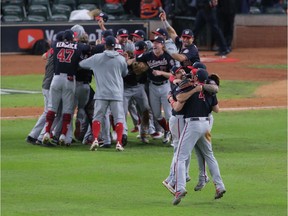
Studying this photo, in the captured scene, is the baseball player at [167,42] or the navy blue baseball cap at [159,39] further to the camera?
the baseball player at [167,42]

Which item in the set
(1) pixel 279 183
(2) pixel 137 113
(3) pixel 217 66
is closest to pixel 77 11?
(3) pixel 217 66

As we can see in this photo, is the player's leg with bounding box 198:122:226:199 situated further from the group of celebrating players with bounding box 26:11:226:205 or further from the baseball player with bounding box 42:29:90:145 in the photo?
the baseball player with bounding box 42:29:90:145

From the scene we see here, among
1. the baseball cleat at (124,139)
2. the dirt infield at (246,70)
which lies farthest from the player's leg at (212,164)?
the dirt infield at (246,70)

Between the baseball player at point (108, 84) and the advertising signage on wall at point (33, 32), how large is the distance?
12.2 meters

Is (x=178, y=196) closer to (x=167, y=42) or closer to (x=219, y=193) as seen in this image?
(x=219, y=193)

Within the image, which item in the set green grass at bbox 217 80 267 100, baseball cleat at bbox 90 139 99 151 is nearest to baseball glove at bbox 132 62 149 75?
baseball cleat at bbox 90 139 99 151

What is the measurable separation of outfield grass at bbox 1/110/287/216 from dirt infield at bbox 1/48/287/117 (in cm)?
327

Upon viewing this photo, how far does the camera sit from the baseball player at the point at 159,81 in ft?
55.9

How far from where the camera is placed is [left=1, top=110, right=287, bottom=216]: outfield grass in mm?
12570

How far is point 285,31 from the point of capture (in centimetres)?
3200

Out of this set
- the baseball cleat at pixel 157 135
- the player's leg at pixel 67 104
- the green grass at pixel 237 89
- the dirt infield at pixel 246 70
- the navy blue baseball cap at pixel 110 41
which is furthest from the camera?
the green grass at pixel 237 89

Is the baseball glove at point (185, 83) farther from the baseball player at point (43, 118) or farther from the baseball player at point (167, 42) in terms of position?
the baseball player at point (43, 118)

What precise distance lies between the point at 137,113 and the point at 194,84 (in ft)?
20.1

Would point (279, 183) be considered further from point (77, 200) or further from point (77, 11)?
point (77, 11)
